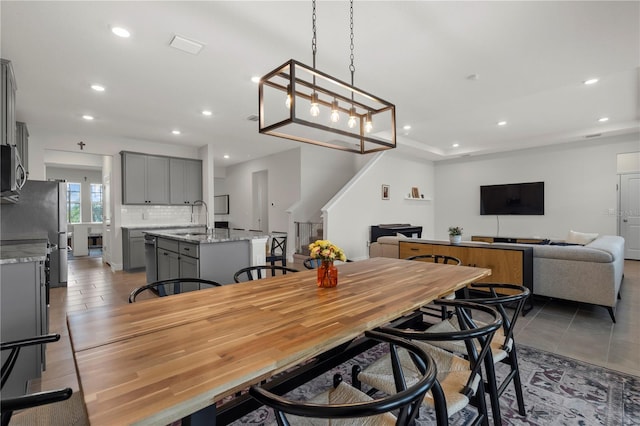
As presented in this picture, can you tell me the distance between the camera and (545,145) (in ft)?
25.4

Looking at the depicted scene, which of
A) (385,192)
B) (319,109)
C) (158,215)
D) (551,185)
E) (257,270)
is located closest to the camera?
(257,270)

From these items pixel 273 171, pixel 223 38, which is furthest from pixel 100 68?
pixel 273 171

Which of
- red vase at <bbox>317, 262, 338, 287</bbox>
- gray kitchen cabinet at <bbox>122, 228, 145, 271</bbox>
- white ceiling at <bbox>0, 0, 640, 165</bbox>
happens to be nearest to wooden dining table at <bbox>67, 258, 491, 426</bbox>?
red vase at <bbox>317, 262, 338, 287</bbox>

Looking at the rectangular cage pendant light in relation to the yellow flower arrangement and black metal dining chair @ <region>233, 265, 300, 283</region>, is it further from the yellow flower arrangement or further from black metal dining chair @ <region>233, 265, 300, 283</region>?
black metal dining chair @ <region>233, 265, 300, 283</region>

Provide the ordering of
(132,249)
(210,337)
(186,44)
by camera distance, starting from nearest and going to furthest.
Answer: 1. (210,337)
2. (186,44)
3. (132,249)

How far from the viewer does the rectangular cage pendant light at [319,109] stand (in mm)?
1874

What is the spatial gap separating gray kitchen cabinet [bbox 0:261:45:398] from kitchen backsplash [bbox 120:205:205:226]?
4606 mm

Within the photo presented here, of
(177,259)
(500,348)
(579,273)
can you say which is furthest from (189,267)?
(579,273)

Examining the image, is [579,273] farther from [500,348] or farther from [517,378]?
[500,348]

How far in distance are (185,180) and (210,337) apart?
6.23m

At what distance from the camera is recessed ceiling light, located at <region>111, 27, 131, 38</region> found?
2.53 metres

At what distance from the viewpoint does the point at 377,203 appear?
25.5 feet

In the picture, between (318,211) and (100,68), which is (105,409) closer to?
(100,68)

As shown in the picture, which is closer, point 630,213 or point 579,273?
point 579,273
